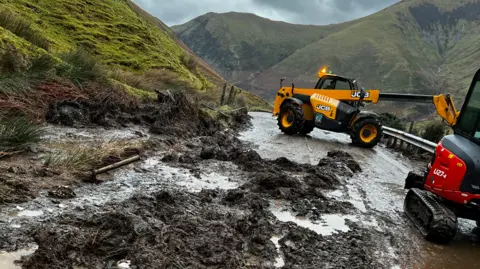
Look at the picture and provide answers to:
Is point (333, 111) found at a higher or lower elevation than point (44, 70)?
higher

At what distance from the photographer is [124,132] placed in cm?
927

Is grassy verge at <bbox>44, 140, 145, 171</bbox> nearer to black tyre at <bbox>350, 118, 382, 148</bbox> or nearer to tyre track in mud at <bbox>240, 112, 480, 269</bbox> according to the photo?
tyre track in mud at <bbox>240, 112, 480, 269</bbox>

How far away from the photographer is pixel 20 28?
11.8 m

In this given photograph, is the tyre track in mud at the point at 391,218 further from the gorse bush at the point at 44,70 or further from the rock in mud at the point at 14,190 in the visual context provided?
the gorse bush at the point at 44,70

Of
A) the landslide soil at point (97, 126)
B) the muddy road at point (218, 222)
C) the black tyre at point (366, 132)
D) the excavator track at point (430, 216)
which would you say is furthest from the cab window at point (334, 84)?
the excavator track at point (430, 216)

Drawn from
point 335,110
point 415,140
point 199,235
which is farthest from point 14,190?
point 415,140

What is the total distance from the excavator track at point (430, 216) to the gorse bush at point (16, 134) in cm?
560

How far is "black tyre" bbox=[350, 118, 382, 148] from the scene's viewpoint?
13.9m

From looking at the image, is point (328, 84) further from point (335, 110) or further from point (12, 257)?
point (12, 257)

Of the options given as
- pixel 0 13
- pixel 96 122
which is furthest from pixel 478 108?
pixel 0 13

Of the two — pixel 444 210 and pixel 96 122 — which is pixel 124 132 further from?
pixel 444 210

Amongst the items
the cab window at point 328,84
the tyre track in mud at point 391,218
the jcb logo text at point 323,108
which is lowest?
the tyre track in mud at point 391,218

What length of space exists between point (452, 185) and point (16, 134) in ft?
19.8

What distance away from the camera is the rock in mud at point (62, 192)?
4777 mm
